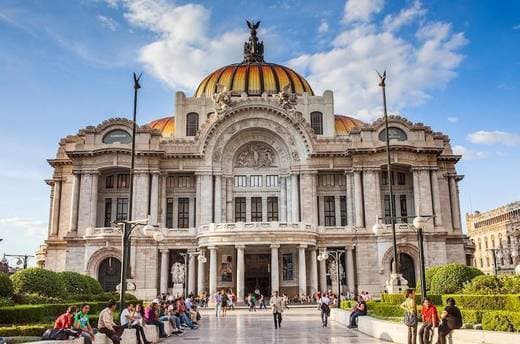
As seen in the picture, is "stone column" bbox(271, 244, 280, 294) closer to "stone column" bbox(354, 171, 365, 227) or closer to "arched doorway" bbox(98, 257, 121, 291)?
"stone column" bbox(354, 171, 365, 227)

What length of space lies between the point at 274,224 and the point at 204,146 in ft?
46.5

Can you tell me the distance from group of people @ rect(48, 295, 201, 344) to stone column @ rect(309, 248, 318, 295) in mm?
25794

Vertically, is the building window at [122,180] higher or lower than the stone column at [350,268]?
higher

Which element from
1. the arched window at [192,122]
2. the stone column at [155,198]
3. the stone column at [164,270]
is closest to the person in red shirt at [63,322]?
the stone column at [164,270]

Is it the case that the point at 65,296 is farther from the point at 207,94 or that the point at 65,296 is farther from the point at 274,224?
the point at 207,94

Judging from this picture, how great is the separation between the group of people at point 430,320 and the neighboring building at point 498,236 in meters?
73.4

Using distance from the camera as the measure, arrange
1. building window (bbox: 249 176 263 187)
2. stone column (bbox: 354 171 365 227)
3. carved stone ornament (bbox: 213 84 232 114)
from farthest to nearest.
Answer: building window (bbox: 249 176 263 187) → carved stone ornament (bbox: 213 84 232 114) → stone column (bbox: 354 171 365 227)

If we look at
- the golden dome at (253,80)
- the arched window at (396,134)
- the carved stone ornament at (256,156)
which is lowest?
the carved stone ornament at (256,156)

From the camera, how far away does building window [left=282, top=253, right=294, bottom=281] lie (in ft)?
192

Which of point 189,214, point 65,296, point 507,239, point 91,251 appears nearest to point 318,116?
point 189,214

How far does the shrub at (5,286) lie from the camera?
28.1 m

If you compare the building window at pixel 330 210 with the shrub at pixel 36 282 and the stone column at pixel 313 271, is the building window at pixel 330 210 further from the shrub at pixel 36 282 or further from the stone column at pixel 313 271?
the shrub at pixel 36 282

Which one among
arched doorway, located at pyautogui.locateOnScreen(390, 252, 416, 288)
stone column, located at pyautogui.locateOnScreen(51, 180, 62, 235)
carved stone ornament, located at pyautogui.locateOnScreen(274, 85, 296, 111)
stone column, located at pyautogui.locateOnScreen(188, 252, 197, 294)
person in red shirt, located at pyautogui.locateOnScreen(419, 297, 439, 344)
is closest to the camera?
person in red shirt, located at pyautogui.locateOnScreen(419, 297, 439, 344)

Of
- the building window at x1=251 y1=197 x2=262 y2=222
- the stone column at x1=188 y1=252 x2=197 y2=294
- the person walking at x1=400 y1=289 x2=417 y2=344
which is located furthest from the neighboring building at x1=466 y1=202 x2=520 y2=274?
the person walking at x1=400 y1=289 x2=417 y2=344
